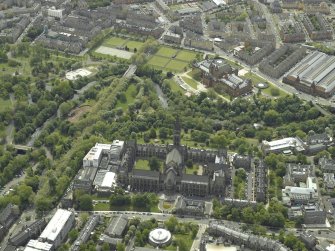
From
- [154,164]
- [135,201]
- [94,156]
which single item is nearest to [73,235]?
[135,201]

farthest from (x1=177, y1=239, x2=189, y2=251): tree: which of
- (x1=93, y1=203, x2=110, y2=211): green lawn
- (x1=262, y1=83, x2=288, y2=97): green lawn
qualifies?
(x1=262, y1=83, x2=288, y2=97): green lawn

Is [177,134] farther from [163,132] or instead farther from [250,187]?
[250,187]

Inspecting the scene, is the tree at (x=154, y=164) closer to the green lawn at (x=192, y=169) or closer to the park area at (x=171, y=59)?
the green lawn at (x=192, y=169)

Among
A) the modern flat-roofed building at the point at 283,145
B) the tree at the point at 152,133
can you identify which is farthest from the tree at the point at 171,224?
the modern flat-roofed building at the point at 283,145

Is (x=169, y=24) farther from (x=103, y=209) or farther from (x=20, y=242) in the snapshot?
(x=20, y=242)

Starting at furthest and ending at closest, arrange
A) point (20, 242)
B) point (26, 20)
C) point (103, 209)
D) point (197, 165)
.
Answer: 1. point (26, 20)
2. point (197, 165)
3. point (103, 209)
4. point (20, 242)

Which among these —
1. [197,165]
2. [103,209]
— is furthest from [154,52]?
[103,209]

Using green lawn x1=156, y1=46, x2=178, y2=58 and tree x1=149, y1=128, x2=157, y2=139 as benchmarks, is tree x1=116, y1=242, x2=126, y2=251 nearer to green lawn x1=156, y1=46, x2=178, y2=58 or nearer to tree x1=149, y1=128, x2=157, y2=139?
tree x1=149, y1=128, x2=157, y2=139
